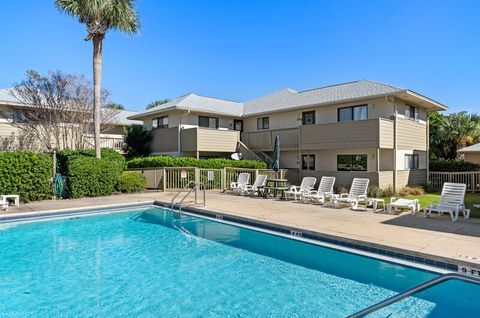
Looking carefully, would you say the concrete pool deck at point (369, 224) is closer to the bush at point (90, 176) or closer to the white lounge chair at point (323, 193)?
the white lounge chair at point (323, 193)

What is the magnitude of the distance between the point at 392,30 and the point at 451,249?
1436 cm

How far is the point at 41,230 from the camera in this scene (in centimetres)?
1059

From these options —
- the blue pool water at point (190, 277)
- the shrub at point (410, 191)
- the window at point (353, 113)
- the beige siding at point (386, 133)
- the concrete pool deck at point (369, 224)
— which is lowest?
the blue pool water at point (190, 277)

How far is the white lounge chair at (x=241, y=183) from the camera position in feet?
57.9

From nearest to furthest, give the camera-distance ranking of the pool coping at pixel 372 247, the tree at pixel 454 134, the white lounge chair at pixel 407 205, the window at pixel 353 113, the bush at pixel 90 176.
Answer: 1. the pool coping at pixel 372 247
2. the white lounge chair at pixel 407 205
3. the bush at pixel 90 176
4. the window at pixel 353 113
5. the tree at pixel 454 134

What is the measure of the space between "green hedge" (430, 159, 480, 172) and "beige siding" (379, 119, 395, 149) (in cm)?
673

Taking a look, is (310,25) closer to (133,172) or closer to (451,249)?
(133,172)

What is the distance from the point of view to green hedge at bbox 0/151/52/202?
46.1ft

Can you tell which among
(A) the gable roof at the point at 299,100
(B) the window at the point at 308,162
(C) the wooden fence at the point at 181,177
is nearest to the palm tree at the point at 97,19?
(C) the wooden fence at the point at 181,177

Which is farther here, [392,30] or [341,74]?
[341,74]

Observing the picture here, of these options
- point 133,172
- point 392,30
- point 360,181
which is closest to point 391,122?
point 392,30

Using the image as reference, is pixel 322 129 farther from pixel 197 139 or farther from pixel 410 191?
pixel 197 139

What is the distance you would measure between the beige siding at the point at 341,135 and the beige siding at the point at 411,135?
2.33 m

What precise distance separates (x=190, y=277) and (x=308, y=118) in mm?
17384
